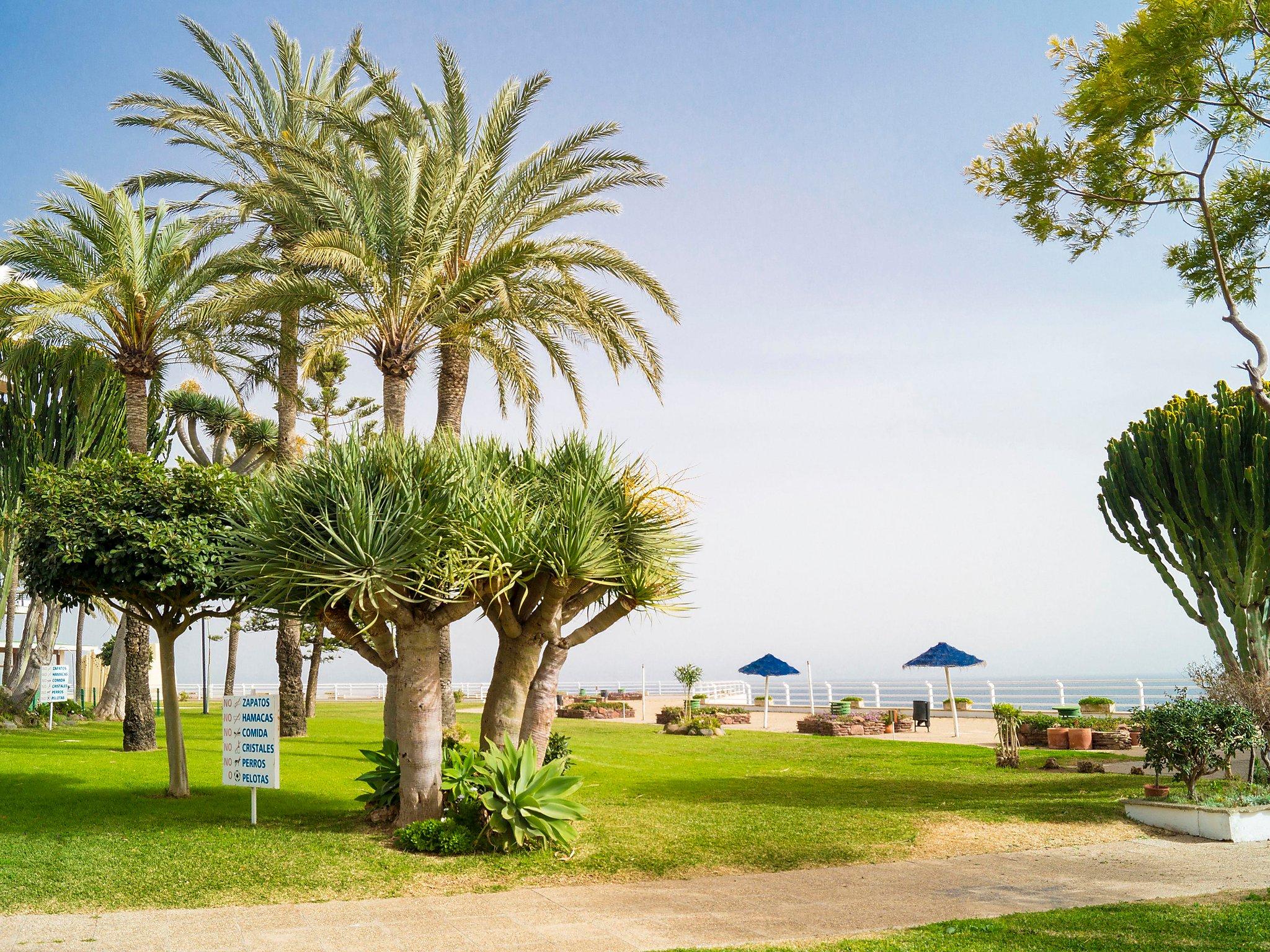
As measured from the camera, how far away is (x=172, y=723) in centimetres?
1316

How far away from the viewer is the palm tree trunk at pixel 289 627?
2217 centimetres

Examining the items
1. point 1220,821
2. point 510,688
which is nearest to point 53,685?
point 510,688

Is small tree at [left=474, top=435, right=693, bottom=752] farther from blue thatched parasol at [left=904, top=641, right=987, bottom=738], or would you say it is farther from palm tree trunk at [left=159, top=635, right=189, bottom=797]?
blue thatched parasol at [left=904, top=641, right=987, bottom=738]

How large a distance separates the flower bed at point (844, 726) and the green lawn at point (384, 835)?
16.1 ft

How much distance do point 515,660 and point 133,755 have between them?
10620 mm

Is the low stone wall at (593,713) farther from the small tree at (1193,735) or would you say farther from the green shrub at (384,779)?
the small tree at (1193,735)

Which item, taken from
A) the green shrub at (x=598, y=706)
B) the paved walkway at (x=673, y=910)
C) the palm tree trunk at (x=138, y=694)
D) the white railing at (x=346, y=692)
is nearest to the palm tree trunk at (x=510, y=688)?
the paved walkway at (x=673, y=910)

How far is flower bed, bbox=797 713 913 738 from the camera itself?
87.1 feet

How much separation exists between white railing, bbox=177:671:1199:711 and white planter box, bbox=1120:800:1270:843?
3646 mm

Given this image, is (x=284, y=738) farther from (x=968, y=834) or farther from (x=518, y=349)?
(x=968, y=834)

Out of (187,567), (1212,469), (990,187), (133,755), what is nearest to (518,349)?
(187,567)

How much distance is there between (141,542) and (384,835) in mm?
4969

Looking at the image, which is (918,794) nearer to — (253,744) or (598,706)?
(253,744)

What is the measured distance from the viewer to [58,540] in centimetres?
1236
